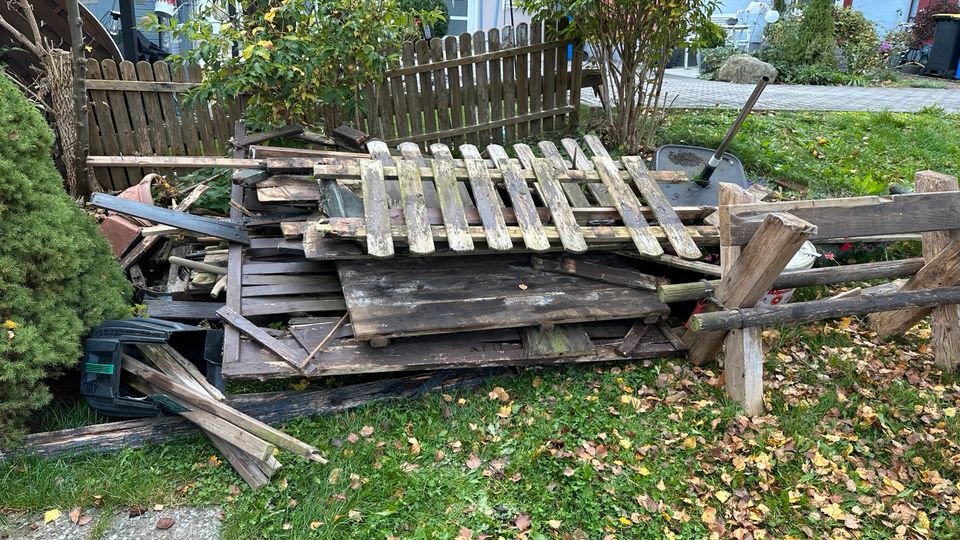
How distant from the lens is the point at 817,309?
373 centimetres

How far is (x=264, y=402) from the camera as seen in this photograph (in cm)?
352

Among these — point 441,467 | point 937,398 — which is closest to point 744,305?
point 937,398

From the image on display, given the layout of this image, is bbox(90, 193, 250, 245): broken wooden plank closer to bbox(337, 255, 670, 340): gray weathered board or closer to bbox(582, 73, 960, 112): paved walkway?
bbox(337, 255, 670, 340): gray weathered board

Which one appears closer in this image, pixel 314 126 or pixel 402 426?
pixel 402 426

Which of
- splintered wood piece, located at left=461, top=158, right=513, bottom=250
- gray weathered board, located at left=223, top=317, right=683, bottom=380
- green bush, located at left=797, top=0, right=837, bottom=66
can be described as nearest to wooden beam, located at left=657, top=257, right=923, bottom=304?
gray weathered board, located at left=223, top=317, right=683, bottom=380

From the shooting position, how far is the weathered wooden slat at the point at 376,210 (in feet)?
11.5

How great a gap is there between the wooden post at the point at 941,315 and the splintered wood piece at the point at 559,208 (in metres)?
2.23

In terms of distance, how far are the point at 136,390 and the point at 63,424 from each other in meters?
0.39

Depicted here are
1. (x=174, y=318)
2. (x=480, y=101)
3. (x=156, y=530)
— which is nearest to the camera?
(x=156, y=530)

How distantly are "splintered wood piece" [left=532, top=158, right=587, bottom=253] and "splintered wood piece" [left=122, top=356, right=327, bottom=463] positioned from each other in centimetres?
188

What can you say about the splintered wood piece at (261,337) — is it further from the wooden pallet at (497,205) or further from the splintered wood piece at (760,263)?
the splintered wood piece at (760,263)

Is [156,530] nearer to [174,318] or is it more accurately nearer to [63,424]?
[63,424]

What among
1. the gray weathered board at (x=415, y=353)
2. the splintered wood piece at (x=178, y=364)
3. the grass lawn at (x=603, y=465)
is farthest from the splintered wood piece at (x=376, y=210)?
the splintered wood piece at (x=178, y=364)

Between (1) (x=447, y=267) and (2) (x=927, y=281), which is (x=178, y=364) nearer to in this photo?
(1) (x=447, y=267)
